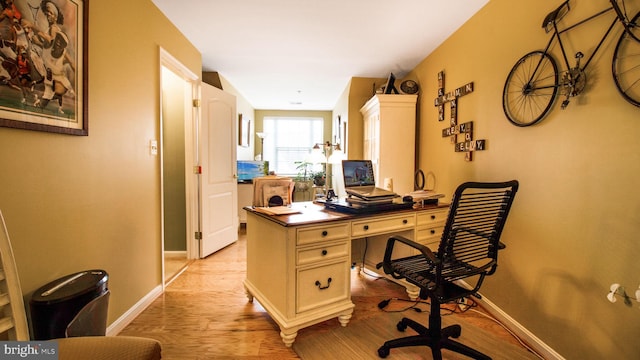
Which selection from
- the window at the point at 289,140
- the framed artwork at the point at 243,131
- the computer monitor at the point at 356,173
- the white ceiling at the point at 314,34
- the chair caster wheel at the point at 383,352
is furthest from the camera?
the window at the point at 289,140

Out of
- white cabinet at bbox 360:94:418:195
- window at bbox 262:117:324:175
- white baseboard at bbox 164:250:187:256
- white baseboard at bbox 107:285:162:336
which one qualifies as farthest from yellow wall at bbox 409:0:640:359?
window at bbox 262:117:324:175

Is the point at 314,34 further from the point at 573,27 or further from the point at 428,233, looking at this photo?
the point at 428,233

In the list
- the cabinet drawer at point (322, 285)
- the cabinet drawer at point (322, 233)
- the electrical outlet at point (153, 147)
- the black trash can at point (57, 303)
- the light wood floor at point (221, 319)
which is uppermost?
the electrical outlet at point (153, 147)

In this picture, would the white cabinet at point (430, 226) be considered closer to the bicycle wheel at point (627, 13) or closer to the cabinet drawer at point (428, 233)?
the cabinet drawer at point (428, 233)

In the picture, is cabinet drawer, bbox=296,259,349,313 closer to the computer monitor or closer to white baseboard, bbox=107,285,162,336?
the computer monitor

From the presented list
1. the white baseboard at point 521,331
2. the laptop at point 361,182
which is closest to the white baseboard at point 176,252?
the laptop at point 361,182

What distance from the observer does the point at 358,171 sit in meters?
2.04

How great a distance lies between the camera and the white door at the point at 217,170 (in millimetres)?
3090

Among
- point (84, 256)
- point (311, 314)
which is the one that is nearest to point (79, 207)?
point (84, 256)

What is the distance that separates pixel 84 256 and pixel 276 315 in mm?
1205

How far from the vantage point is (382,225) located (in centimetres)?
189

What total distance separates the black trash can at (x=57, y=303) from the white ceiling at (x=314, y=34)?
215 centimetres

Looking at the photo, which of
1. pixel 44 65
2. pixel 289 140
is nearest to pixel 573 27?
pixel 44 65

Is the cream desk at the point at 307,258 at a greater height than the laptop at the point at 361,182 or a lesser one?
lesser
